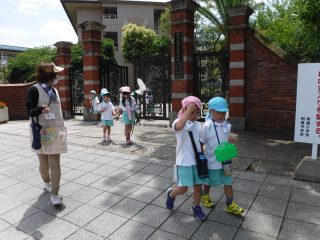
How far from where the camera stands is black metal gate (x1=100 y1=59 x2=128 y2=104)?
13.6m

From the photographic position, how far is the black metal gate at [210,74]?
32.1 feet

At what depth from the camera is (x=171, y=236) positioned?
3.32 meters

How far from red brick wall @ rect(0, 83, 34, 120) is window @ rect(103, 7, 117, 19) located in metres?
21.5

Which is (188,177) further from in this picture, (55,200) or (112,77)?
(112,77)

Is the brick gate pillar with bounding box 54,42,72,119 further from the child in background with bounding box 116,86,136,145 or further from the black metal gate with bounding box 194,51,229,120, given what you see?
the child in background with bounding box 116,86,136,145

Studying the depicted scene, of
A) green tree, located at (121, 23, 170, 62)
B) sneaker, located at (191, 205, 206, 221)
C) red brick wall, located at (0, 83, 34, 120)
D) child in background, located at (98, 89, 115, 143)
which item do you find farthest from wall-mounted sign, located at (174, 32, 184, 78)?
green tree, located at (121, 23, 170, 62)

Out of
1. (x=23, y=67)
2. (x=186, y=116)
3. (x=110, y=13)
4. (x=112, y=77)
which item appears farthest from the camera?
(x=110, y=13)

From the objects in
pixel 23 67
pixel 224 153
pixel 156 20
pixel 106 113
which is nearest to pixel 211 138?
pixel 224 153

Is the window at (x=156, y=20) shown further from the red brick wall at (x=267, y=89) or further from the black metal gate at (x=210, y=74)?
the red brick wall at (x=267, y=89)

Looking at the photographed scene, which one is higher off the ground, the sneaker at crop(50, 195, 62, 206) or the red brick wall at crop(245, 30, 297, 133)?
the red brick wall at crop(245, 30, 297, 133)

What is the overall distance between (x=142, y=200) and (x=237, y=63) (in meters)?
6.10

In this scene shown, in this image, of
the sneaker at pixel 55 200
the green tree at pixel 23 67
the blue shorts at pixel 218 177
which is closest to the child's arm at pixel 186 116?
the blue shorts at pixel 218 177

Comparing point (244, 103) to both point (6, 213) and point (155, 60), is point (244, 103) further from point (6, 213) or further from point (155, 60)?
point (6, 213)

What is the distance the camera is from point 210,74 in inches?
397
